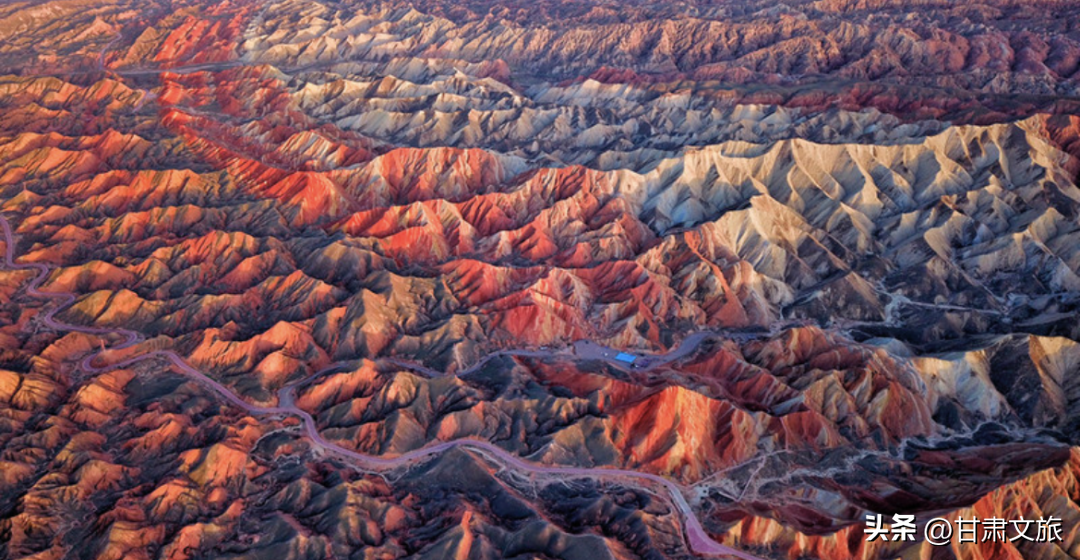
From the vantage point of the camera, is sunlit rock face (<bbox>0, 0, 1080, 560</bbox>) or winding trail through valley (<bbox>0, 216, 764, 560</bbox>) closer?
winding trail through valley (<bbox>0, 216, 764, 560</bbox>)

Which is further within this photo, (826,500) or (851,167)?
(851,167)

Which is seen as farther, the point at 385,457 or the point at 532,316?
the point at 532,316

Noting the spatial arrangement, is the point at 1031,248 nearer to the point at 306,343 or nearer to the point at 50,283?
the point at 306,343

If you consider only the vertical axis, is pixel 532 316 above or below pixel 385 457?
below

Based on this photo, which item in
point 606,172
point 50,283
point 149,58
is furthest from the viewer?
point 149,58

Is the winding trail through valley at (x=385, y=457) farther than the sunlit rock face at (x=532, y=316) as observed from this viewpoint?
No

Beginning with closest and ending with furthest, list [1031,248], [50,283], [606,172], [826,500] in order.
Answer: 1. [826,500]
2. [50,283]
3. [1031,248]
4. [606,172]

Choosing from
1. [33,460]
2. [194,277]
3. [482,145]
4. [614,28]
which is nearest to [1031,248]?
[482,145]

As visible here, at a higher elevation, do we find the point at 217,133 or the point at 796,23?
the point at 217,133
